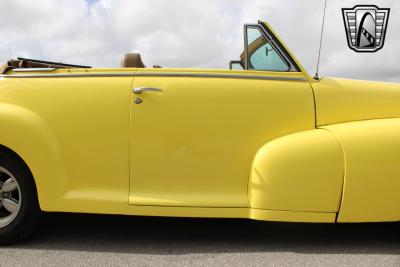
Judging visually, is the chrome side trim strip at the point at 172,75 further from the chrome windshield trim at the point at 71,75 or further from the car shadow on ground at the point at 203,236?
the car shadow on ground at the point at 203,236

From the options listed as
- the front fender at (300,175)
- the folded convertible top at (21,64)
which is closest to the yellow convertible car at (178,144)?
the front fender at (300,175)

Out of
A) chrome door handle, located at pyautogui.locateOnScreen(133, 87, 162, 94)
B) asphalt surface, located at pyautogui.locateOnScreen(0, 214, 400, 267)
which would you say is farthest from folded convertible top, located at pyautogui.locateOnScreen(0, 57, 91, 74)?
asphalt surface, located at pyautogui.locateOnScreen(0, 214, 400, 267)

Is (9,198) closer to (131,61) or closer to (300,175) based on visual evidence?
(131,61)

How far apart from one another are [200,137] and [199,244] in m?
0.81

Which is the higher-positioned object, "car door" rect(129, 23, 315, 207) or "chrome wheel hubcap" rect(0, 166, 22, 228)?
"car door" rect(129, 23, 315, 207)

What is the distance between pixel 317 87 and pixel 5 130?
2269mm

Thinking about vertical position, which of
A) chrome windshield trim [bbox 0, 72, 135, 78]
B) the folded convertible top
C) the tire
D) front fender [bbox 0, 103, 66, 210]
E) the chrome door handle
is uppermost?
the folded convertible top

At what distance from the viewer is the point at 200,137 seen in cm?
309

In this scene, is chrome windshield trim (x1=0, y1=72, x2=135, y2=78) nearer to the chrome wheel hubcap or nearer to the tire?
the tire

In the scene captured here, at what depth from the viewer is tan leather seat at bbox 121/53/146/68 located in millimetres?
3502

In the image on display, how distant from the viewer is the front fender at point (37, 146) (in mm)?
3104

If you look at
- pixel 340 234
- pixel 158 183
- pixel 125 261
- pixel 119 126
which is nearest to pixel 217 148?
pixel 158 183

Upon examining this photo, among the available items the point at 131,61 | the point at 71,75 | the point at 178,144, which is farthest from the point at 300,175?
the point at 71,75

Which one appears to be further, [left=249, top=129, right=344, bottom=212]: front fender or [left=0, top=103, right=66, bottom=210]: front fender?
[left=0, top=103, right=66, bottom=210]: front fender
